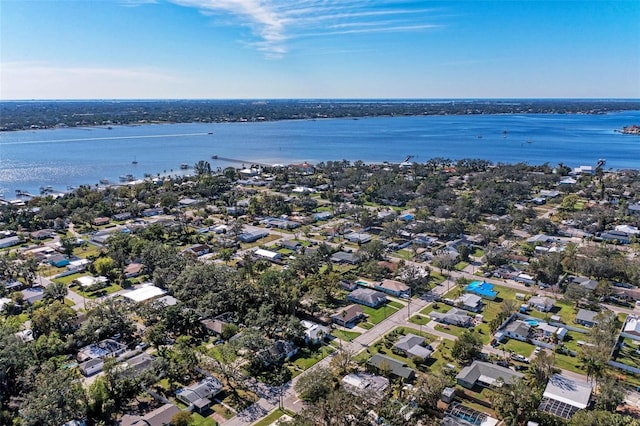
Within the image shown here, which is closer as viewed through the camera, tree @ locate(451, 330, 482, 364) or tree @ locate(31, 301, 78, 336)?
tree @ locate(451, 330, 482, 364)

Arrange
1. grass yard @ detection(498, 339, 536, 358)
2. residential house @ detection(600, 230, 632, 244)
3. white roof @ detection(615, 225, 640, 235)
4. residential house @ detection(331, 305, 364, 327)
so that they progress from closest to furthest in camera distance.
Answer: grass yard @ detection(498, 339, 536, 358) → residential house @ detection(331, 305, 364, 327) → residential house @ detection(600, 230, 632, 244) → white roof @ detection(615, 225, 640, 235)

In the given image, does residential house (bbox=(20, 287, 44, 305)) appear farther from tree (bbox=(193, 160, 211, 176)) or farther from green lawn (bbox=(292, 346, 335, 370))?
tree (bbox=(193, 160, 211, 176))

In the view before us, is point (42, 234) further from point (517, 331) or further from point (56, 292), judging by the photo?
point (517, 331)

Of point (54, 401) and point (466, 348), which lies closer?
point (54, 401)

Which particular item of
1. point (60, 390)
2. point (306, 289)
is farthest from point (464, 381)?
point (60, 390)

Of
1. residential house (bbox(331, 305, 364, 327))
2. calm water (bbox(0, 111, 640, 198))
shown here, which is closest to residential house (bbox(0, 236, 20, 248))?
calm water (bbox(0, 111, 640, 198))

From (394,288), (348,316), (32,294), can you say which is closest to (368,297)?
(394,288)

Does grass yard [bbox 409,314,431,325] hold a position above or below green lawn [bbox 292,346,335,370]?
below
